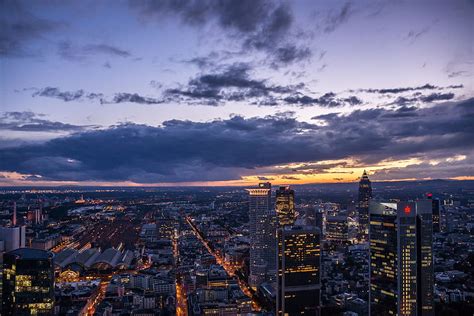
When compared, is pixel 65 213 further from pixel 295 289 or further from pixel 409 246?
pixel 409 246

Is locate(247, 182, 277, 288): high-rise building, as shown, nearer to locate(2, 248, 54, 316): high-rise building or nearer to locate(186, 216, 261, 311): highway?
locate(186, 216, 261, 311): highway

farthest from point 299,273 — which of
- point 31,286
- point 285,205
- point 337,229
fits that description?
point 337,229

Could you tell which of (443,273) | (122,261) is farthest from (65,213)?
(443,273)

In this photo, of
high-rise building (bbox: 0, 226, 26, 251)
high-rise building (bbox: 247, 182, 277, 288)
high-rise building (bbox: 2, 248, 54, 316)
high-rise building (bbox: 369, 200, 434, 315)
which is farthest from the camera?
high-rise building (bbox: 247, 182, 277, 288)

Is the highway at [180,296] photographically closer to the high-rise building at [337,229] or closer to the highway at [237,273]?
the highway at [237,273]

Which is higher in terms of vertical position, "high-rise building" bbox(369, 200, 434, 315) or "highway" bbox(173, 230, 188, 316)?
"high-rise building" bbox(369, 200, 434, 315)

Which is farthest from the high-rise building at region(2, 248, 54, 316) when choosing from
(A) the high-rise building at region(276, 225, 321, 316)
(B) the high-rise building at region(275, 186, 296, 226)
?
(B) the high-rise building at region(275, 186, 296, 226)
